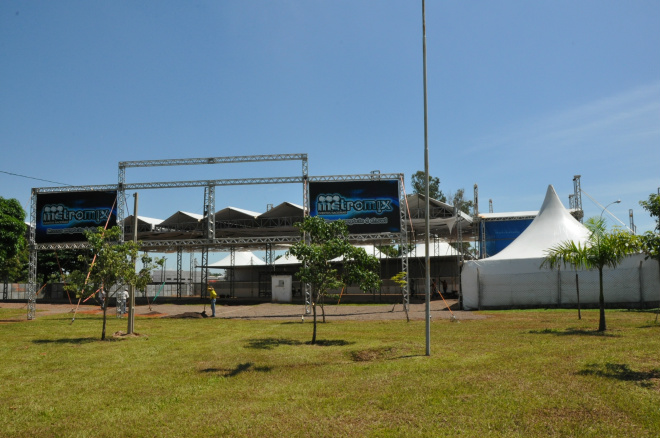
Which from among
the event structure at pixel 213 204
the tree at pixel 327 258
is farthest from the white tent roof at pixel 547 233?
the tree at pixel 327 258

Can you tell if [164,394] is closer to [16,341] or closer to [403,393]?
[403,393]

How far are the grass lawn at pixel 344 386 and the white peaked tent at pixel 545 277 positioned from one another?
10583 millimetres

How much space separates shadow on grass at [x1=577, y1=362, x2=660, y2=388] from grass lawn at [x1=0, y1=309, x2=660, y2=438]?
47mm

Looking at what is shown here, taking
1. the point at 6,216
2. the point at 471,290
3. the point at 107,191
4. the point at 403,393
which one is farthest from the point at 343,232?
the point at 6,216

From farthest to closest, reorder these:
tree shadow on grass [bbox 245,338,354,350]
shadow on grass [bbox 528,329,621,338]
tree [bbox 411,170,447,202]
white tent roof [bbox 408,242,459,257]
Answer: tree [bbox 411,170,447,202] < white tent roof [bbox 408,242,459,257] < shadow on grass [bbox 528,329,621,338] < tree shadow on grass [bbox 245,338,354,350]

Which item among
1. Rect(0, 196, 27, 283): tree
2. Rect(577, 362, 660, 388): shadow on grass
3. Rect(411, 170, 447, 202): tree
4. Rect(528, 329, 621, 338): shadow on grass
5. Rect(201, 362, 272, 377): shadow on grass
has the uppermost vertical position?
Rect(411, 170, 447, 202): tree

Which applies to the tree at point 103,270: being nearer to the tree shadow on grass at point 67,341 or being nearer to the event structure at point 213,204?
the tree shadow on grass at point 67,341

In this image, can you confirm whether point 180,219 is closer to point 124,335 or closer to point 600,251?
point 124,335

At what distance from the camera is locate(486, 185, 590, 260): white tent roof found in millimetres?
27062

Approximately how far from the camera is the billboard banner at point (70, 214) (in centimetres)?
2867

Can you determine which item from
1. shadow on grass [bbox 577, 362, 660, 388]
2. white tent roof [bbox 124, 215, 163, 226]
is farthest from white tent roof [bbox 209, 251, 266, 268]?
shadow on grass [bbox 577, 362, 660, 388]

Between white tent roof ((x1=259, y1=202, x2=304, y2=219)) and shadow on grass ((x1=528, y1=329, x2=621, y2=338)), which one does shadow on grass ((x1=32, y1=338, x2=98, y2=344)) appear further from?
white tent roof ((x1=259, y1=202, x2=304, y2=219))

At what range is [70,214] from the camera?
29.0 meters

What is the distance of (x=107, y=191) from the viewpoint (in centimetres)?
2855
